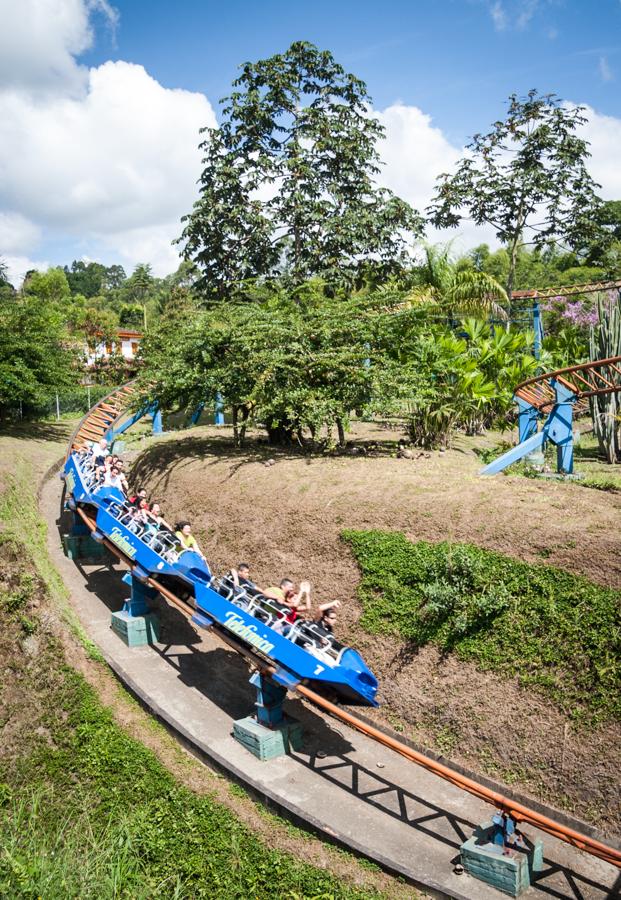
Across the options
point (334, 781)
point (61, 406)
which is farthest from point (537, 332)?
point (61, 406)

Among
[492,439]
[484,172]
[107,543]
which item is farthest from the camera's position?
[484,172]

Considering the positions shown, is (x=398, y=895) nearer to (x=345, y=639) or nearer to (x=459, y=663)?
(x=459, y=663)

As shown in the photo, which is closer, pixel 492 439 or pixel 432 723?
pixel 432 723

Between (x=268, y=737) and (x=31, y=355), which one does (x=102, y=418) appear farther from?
(x=268, y=737)

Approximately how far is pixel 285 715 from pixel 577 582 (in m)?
4.68

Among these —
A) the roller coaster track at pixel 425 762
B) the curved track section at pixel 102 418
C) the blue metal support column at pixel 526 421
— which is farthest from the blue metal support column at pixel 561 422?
the curved track section at pixel 102 418

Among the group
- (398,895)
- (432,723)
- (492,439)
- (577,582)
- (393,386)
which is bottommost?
(398,895)

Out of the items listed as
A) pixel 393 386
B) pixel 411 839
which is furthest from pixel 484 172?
pixel 411 839

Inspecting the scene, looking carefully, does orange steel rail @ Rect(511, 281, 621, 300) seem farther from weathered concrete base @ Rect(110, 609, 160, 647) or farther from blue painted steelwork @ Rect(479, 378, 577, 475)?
weathered concrete base @ Rect(110, 609, 160, 647)

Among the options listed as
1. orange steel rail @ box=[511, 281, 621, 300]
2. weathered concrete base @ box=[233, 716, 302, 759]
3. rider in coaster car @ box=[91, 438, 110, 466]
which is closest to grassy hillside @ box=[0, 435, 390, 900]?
weathered concrete base @ box=[233, 716, 302, 759]

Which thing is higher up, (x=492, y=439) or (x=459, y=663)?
(x=492, y=439)

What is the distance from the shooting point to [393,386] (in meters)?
15.6

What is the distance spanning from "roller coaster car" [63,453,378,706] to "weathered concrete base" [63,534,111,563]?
83.6 inches

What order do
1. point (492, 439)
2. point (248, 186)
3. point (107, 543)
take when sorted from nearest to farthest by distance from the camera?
point (107, 543)
point (492, 439)
point (248, 186)
